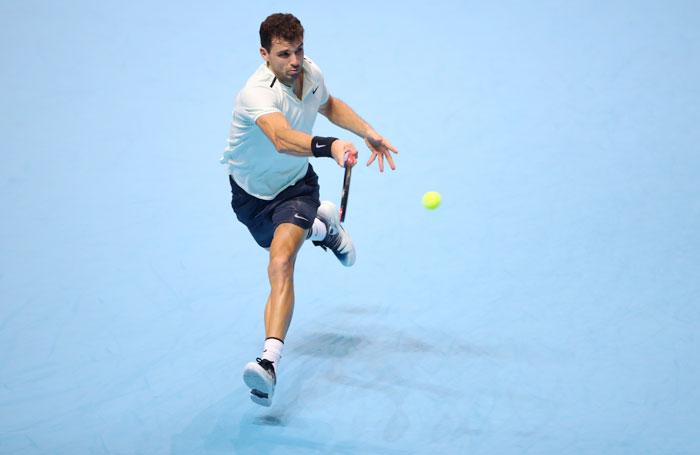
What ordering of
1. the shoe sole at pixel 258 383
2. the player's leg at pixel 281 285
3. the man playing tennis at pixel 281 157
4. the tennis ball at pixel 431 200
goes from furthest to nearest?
the tennis ball at pixel 431 200 → the player's leg at pixel 281 285 → the man playing tennis at pixel 281 157 → the shoe sole at pixel 258 383

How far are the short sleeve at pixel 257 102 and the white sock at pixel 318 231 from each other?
2.65 ft

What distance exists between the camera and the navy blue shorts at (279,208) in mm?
4227

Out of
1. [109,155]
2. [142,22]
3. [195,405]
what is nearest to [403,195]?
[109,155]

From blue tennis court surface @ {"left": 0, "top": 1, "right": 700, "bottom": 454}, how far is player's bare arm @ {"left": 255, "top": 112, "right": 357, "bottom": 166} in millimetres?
1166

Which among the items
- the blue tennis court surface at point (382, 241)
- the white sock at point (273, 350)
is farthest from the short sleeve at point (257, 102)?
the blue tennis court surface at point (382, 241)

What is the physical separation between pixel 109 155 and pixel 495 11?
3691 mm

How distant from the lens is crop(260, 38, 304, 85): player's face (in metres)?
3.93

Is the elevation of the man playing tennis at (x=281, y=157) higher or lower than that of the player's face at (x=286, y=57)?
lower

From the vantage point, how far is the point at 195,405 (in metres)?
4.07

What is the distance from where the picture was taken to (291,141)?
3664mm

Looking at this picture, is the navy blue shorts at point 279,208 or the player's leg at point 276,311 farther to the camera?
the navy blue shorts at point 279,208

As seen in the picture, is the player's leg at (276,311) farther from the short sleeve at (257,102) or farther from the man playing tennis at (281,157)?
the short sleeve at (257,102)

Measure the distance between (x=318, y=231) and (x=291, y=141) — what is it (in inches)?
42.0

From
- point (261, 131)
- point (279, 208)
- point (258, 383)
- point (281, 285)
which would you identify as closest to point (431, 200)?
point (279, 208)
